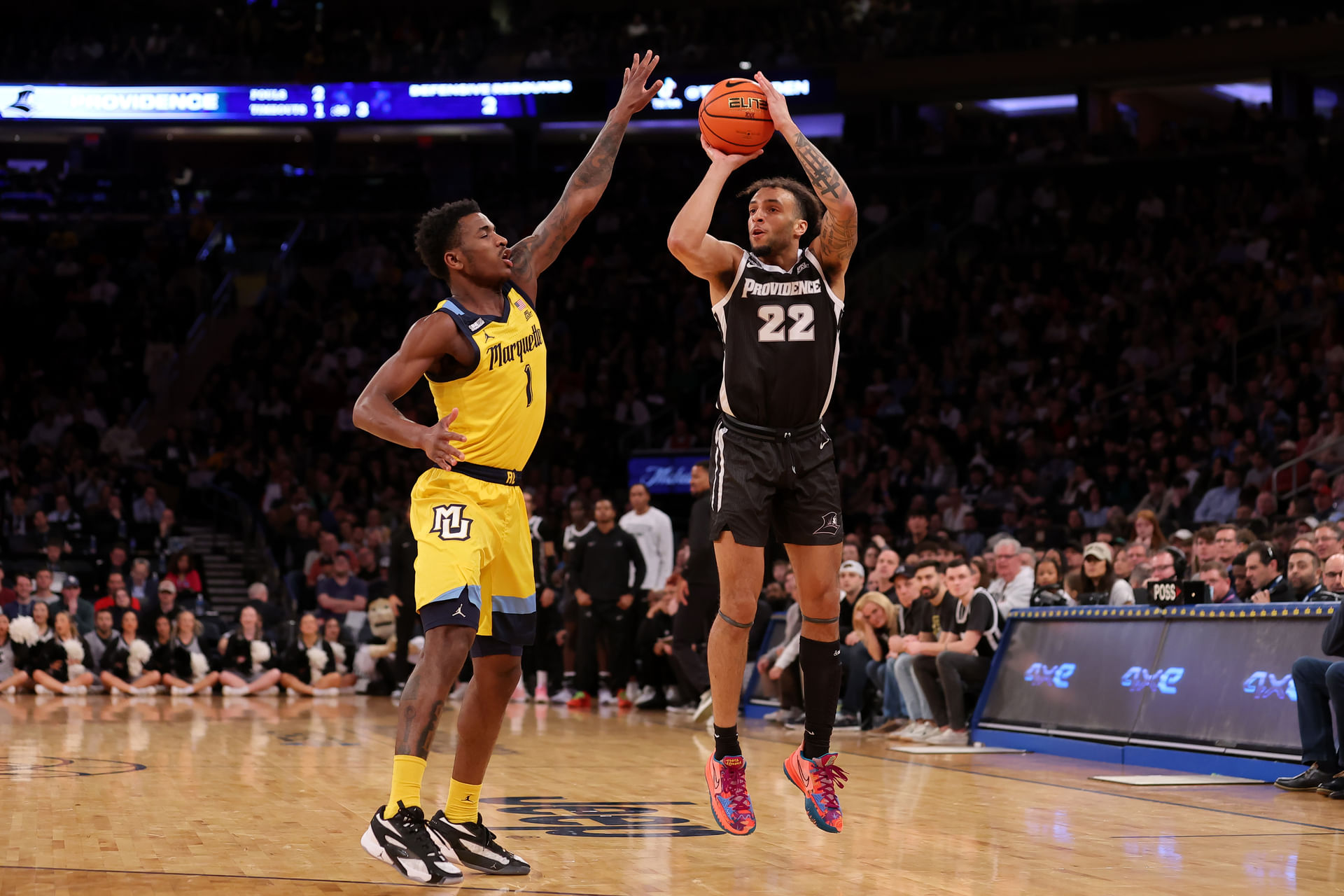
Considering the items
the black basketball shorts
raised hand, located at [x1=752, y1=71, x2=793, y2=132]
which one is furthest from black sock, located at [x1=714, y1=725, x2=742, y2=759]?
raised hand, located at [x1=752, y1=71, x2=793, y2=132]

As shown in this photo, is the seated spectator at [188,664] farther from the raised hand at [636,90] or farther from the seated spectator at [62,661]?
the raised hand at [636,90]

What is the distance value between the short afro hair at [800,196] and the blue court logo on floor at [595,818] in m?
2.53

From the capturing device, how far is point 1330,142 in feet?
68.5

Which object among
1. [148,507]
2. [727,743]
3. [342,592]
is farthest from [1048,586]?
[148,507]

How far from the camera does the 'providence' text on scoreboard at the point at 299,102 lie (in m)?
24.2

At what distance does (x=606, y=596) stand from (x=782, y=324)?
8.35 meters

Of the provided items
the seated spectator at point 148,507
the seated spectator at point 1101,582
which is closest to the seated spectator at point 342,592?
the seated spectator at point 148,507

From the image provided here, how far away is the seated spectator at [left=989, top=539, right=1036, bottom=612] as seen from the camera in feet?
35.1

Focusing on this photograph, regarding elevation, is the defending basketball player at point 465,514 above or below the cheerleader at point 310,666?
above

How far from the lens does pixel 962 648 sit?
402 inches

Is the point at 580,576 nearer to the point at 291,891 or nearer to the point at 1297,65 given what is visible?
the point at 291,891

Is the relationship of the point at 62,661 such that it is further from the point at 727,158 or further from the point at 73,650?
the point at 727,158

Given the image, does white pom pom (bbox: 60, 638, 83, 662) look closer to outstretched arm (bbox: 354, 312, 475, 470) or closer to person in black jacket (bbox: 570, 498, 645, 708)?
person in black jacket (bbox: 570, 498, 645, 708)

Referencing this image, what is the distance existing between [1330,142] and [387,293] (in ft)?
50.1
